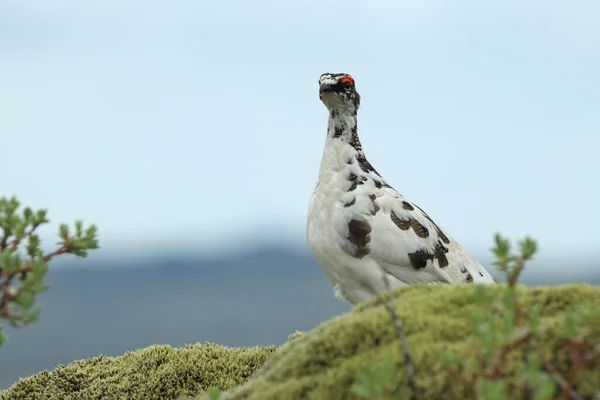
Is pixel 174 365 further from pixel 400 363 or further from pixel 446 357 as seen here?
pixel 446 357

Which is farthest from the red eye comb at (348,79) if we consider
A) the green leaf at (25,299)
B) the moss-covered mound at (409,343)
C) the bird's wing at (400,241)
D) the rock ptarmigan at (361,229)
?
the green leaf at (25,299)

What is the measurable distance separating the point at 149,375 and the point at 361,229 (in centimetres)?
313

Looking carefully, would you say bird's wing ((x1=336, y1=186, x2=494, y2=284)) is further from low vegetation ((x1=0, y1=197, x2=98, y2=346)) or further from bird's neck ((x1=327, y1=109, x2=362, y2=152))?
low vegetation ((x1=0, y1=197, x2=98, y2=346))

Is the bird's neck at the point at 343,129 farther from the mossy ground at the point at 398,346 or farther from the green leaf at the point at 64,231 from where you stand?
the green leaf at the point at 64,231

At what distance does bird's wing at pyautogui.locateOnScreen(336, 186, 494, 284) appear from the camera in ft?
24.9

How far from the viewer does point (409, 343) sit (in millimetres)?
3971

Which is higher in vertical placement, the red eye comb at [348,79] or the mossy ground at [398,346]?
the red eye comb at [348,79]

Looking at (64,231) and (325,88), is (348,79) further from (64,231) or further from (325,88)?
(64,231)

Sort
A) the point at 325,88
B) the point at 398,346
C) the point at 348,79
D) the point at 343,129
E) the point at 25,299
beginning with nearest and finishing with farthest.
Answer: the point at 25,299, the point at 398,346, the point at 325,88, the point at 348,79, the point at 343,129

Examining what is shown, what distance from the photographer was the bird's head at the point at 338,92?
831cm

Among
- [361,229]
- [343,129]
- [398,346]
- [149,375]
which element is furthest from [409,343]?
[149,375]

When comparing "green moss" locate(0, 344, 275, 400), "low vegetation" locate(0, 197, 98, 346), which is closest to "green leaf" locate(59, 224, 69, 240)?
"low vegetation" locate(0, 197, 98, 346)

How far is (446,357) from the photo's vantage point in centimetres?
305

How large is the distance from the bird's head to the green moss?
311cm
